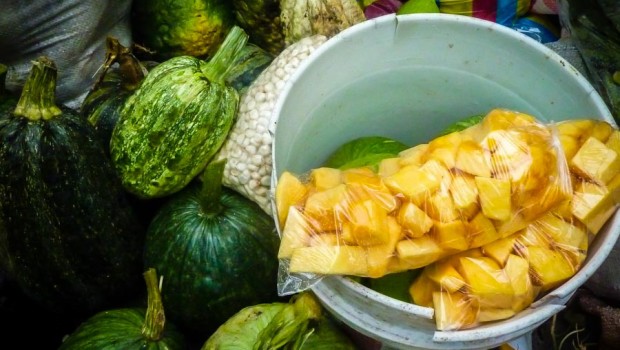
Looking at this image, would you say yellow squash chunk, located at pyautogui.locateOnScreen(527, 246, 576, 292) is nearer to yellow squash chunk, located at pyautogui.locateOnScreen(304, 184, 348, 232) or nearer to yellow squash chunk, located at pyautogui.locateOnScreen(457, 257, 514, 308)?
yellow squash chunk, located at pyautogui.locateOnScreen(457, 257, 514, 308)

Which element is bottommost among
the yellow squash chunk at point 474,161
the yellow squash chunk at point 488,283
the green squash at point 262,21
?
the yellow squash chunk at point 488,283

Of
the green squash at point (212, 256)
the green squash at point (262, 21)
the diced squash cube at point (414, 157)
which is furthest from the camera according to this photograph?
the green squash at point (262, 21)

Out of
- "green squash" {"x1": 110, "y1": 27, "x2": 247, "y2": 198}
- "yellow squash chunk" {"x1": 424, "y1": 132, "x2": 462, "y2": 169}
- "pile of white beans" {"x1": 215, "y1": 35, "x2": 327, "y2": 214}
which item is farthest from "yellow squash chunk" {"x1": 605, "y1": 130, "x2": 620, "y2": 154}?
"green squash" {"x1": 110, "y1": 27, "x2": 247, "y2": 198}

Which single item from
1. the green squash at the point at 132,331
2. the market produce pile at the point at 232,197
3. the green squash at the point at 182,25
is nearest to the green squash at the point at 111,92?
the market produce pile at the point at 232,197

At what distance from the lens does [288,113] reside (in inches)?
46.8

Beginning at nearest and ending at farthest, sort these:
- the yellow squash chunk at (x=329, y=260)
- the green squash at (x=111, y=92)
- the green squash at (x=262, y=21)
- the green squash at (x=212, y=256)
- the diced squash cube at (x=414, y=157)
A: the yellow squash chunk at (x=329, y=260) → the diced squash cube at (x=414, y=157) → the green squash at (x=212, y=256) → the green squash at (x=111, y=92) → the green squash at (x=262, y=21)

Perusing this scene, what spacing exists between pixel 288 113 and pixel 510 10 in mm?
858

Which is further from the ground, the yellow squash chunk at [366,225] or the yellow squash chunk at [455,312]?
the yellow squash chunk at [366,225]

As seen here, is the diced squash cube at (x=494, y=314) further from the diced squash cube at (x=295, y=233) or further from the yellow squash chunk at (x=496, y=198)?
the diced squash cube at (x=295, y=233)

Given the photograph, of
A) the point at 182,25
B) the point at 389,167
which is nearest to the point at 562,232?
the point at 389,167

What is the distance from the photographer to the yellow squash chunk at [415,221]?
37.2 inches

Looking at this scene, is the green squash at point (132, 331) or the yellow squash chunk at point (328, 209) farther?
the green squash at point (132, 331)

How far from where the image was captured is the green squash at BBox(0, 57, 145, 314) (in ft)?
3.93

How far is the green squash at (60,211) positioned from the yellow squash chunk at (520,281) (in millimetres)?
792
